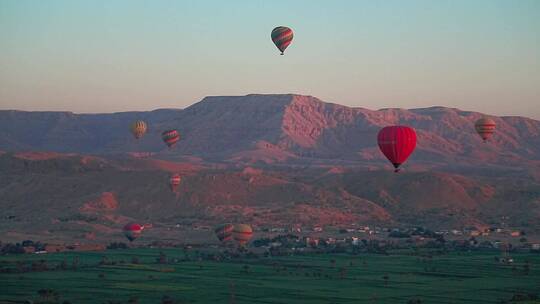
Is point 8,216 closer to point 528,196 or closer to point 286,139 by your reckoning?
point 528,196

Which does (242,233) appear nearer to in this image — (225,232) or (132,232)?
(225,232)

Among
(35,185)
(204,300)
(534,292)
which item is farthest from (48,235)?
(534,292)

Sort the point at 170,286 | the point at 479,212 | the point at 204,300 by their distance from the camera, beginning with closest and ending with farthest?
the point at 204,300 → the point at 170,286 → the point at 479,212

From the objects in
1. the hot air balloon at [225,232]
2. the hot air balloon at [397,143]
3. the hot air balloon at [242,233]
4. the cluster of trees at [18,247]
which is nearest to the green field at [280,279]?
the hot air balloon at [242,233]

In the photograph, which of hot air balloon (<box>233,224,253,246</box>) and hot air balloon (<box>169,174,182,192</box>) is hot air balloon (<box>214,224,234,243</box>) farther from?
hot air balloon (<box>169,174,182,192</box>)

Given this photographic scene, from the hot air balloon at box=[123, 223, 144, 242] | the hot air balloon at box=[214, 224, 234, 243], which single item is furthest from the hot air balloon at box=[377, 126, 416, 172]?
the hot air balloon at box=[123, 223, 144, 242]
